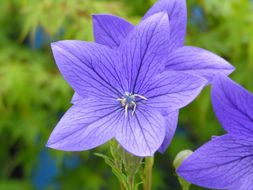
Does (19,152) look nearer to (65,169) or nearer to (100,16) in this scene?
(65,169)

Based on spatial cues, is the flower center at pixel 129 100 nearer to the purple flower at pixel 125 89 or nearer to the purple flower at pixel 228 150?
the purple flower at pixel 125 89

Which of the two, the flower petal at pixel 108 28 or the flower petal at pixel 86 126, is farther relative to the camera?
the flower petal at pixel 108 28

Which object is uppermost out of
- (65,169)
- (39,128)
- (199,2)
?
(199,2)

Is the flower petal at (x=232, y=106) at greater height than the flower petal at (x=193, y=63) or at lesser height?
lesser

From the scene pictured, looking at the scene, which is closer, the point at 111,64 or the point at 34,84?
the point at 111,64

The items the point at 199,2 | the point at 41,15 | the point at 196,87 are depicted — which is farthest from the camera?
the point at 199,2

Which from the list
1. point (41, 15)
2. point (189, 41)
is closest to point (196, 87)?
point (41, 15)

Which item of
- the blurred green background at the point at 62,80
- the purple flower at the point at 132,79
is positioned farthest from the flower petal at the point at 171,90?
the blurred green background at the point at 62,80
